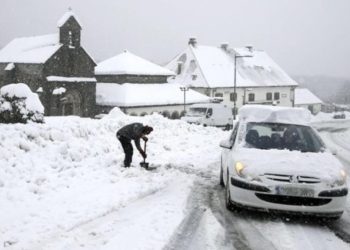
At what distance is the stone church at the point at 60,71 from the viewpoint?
42469 millimetres

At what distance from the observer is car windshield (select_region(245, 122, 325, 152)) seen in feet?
27.8

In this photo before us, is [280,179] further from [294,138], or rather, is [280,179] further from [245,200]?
[294,138]

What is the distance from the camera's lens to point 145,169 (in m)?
11.7

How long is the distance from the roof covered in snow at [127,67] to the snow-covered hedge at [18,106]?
3553 centimetres

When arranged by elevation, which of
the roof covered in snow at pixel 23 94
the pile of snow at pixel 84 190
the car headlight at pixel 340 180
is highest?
the roof covered in snow at pixel 23 94

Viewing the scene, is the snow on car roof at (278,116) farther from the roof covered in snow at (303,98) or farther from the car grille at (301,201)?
the roof covered in snow at (303,98)

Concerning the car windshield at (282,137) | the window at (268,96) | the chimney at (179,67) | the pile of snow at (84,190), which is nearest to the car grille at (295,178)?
the car windshield at (282,137)

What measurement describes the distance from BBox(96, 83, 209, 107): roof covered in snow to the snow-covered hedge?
28839 mm

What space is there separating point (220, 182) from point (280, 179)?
358 cm

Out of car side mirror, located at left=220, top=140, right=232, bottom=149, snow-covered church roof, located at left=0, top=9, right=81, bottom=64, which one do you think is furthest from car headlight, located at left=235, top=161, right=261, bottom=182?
snow-covered church roof, located at left=0, top=9, right=81, bottom=64

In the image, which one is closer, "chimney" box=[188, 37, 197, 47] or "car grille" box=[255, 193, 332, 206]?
"car grille" box=[255, 193, 332, 206]

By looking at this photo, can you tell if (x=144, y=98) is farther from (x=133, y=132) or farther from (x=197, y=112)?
(x=133, y=132)

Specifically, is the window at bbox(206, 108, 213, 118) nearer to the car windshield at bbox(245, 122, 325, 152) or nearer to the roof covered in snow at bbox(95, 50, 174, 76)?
the roof covered in snow at bbox(95, 50, 174, 76)

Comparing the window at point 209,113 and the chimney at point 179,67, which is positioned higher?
the chimney at point 179,67
